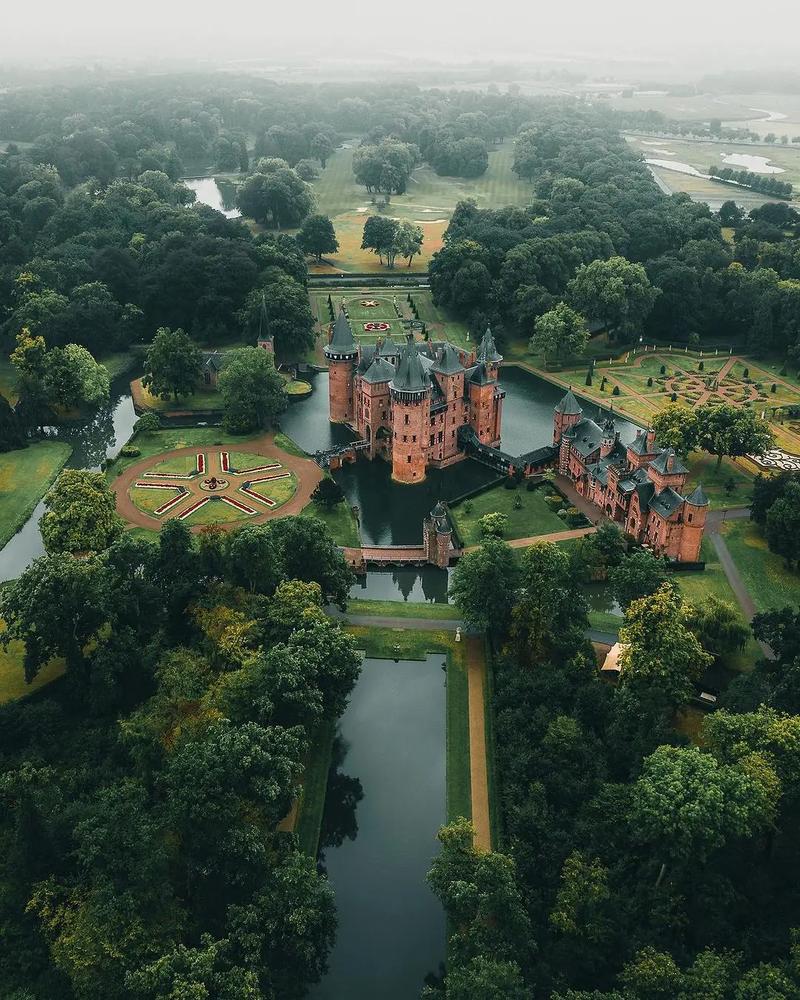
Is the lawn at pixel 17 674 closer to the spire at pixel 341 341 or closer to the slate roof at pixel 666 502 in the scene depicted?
the spire at pixel 341 341

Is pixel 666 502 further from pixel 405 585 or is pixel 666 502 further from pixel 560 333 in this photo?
pixel 560 333

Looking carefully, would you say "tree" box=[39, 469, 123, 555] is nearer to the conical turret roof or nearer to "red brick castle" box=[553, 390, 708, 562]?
the conical turret roof

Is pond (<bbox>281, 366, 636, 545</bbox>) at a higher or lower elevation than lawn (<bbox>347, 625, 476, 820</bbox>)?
lower

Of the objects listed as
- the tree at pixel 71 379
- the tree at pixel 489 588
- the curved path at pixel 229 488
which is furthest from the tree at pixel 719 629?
the tree at pixel 71 379

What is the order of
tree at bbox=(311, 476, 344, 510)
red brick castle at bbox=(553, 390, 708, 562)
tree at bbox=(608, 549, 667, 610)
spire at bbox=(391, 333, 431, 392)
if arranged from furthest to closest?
spire at bbox=(391, 333, 431, 392), tree at bbox=(311, 476, 344, 510), red brick castle at bbox=(553, 390, 708, 562), tree at bbox=(608, 549, 667, 610)

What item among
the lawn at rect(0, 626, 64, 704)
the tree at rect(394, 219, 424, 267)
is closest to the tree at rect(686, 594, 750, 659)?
the lawn at rect(0, 626, 64, 704)

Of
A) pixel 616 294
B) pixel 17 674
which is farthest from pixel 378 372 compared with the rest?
pixel 616 294

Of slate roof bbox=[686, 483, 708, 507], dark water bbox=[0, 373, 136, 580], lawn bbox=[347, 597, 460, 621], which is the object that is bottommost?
dark water bbox=[0, 373, 136, 580]
